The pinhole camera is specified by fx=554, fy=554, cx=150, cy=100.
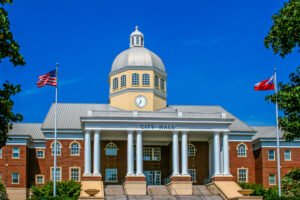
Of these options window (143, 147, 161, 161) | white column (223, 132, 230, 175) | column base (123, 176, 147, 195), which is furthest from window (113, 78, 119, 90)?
white column (223, 132, 230, 175)

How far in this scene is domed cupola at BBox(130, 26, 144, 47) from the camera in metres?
70.1

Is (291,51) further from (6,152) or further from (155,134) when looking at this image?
(6,152)

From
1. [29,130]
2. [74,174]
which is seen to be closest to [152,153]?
[74,174]

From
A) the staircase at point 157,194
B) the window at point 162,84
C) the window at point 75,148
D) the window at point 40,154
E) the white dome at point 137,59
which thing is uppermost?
the white dome at point 137,59

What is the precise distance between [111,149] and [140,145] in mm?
6300

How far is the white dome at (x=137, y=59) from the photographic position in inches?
2606

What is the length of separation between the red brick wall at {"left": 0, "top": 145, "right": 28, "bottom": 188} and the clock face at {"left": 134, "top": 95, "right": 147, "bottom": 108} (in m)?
13.7

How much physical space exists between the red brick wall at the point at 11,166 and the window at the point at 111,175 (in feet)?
30.1

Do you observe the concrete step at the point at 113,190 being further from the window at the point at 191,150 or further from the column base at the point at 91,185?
the window at the point at 191,150

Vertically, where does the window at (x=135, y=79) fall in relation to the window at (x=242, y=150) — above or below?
above

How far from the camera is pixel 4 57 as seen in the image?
941 inches

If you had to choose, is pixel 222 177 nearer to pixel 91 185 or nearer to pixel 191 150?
pixel 191 150

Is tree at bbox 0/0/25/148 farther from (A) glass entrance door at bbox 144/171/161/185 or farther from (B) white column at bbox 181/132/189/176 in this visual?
(A) glass entrance door at bbox 144/171/161/185

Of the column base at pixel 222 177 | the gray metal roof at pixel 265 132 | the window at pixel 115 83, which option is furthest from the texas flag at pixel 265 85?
the window at pixel 115 83
